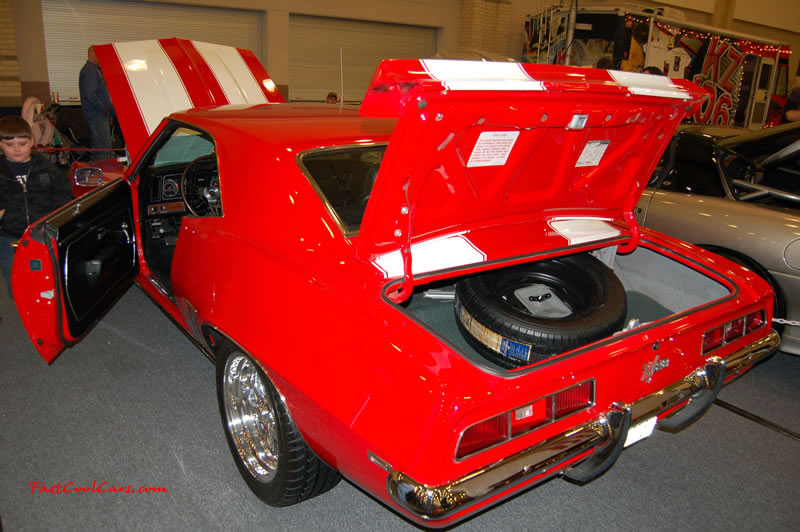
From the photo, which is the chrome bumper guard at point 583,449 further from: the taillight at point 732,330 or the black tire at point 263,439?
the black tire at point 263,439

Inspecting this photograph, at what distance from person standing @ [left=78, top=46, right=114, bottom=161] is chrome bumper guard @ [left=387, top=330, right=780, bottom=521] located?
687 centimetres

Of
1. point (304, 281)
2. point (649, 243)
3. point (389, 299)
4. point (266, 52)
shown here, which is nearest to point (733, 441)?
point (649, 243)

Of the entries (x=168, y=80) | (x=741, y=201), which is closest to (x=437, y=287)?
(x=741, y=201)

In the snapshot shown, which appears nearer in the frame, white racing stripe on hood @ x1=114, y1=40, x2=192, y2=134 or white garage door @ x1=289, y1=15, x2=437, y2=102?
white racing stripe on hood @ x1=114, y1=40, x2=192, y2=134

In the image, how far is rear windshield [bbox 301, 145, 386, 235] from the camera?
212cm

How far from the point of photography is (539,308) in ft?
8.97

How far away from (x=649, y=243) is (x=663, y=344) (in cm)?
88

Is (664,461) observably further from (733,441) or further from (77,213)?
(77,213)

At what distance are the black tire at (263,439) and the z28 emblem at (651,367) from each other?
1.16m

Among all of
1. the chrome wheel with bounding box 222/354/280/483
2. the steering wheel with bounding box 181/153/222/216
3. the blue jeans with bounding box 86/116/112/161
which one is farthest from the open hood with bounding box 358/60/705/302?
the blue jeans with bounding box 86/116/112/161

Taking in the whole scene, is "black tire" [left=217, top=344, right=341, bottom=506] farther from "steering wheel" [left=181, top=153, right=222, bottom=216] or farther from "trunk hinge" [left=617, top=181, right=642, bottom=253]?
"trunk hinge" [left=617, top=181, right=642, bottom=253]

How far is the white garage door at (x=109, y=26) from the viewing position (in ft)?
33.1

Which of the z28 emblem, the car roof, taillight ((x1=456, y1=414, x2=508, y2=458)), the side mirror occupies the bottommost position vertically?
taillight ((x1=456, y1=414, x2=508, y2=458))

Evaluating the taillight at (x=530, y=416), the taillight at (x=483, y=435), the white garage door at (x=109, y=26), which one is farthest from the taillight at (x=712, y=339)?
the white garage door at (x=109, y=26)
